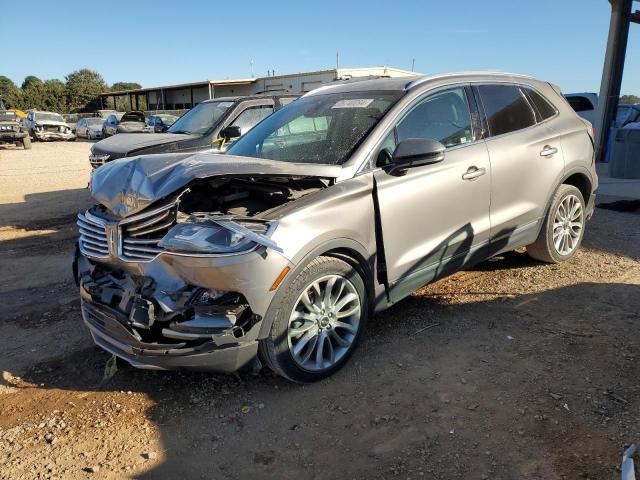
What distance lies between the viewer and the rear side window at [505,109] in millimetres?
4480

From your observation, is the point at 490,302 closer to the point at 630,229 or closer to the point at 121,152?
the point at 630,229

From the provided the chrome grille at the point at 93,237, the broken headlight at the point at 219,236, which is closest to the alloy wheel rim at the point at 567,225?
the broken headlight at the point at 219,236

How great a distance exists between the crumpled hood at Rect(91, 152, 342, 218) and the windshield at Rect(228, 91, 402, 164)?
0.35 meters

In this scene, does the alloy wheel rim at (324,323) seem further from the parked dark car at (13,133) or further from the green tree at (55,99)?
the green tree at (55,99)

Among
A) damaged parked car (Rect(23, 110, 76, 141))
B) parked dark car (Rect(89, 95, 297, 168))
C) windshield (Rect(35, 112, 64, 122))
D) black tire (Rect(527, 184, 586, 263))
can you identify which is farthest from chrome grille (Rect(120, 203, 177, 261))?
windshield (Rect(35, 112, 64, 122))

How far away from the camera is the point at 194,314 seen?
295 cm

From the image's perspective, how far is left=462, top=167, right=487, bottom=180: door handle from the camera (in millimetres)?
4042

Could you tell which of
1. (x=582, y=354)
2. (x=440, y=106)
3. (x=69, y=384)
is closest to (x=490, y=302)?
(x=582, y=354)

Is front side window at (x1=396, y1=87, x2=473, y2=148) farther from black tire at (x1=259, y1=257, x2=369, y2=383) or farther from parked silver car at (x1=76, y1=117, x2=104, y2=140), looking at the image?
parked silver car at (x1=76, y1=117, x2=104, y2=140)

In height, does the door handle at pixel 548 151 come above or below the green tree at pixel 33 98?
below

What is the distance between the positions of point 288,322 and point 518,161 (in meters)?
2.67

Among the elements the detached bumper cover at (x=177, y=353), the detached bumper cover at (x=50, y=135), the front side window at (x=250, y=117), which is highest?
the detached bumper cover at (x=50, y=135)

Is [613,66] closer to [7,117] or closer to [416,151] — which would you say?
[416,151]

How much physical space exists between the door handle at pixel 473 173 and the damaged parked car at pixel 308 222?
2 centimetres
